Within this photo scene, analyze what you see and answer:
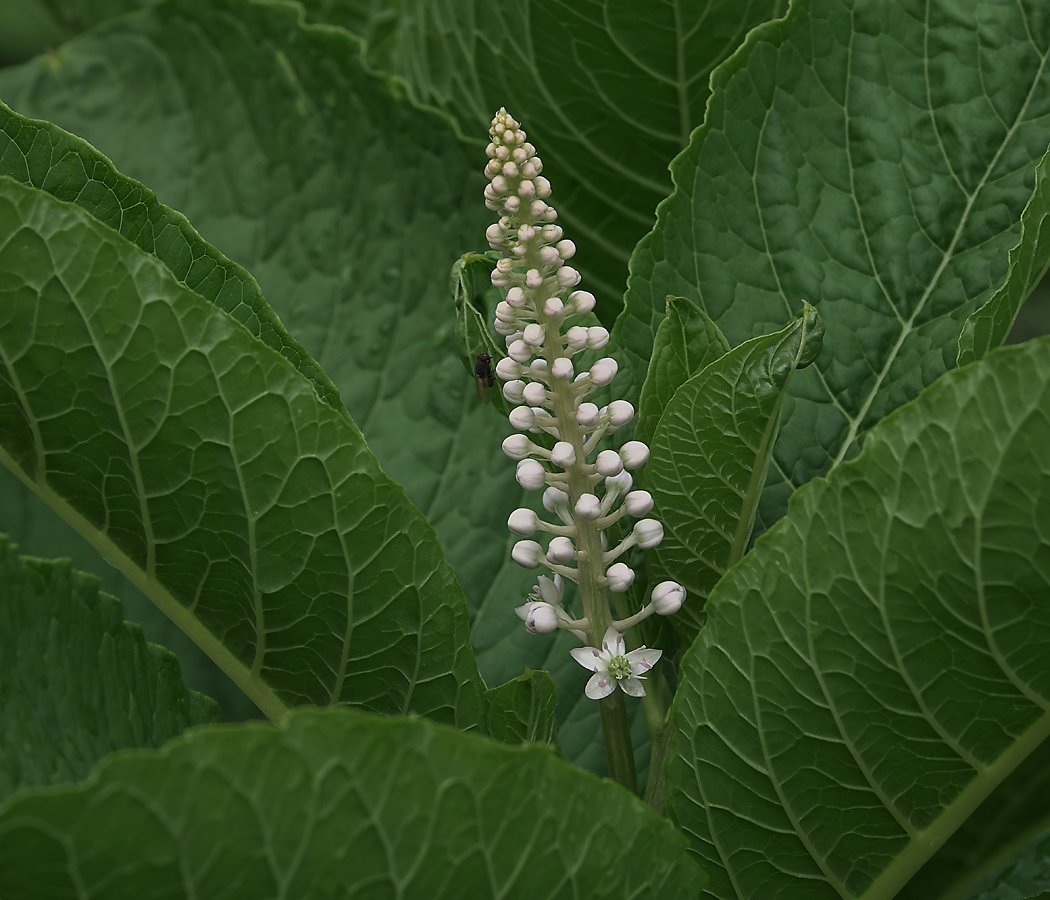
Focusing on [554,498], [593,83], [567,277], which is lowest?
[554,498]

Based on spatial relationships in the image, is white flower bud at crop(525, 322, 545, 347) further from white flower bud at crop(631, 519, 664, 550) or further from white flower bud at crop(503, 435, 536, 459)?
white flower bud at crop(631, 519, 664, 550)

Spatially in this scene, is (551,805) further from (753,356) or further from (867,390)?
(867,390)

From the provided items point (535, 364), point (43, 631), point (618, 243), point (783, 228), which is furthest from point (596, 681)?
point (618, 243)

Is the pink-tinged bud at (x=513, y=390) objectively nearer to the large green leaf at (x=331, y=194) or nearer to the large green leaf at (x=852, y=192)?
the large green leaf at (x=852, y=192)

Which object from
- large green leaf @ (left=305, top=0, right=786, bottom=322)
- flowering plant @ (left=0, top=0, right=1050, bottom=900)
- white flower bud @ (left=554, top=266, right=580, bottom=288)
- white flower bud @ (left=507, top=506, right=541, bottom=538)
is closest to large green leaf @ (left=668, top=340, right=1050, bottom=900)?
flowering plant @ (left=0, top=0, right=1050, bottom=900)

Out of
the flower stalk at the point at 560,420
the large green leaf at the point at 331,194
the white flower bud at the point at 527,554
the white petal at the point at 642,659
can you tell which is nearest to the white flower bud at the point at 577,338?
the flower stalk at the point at 560,420

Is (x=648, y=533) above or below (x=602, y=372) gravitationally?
below

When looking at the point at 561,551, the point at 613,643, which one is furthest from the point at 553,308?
the point at 613,643

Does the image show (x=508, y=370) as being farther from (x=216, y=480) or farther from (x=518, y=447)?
(x=216, y=480)
